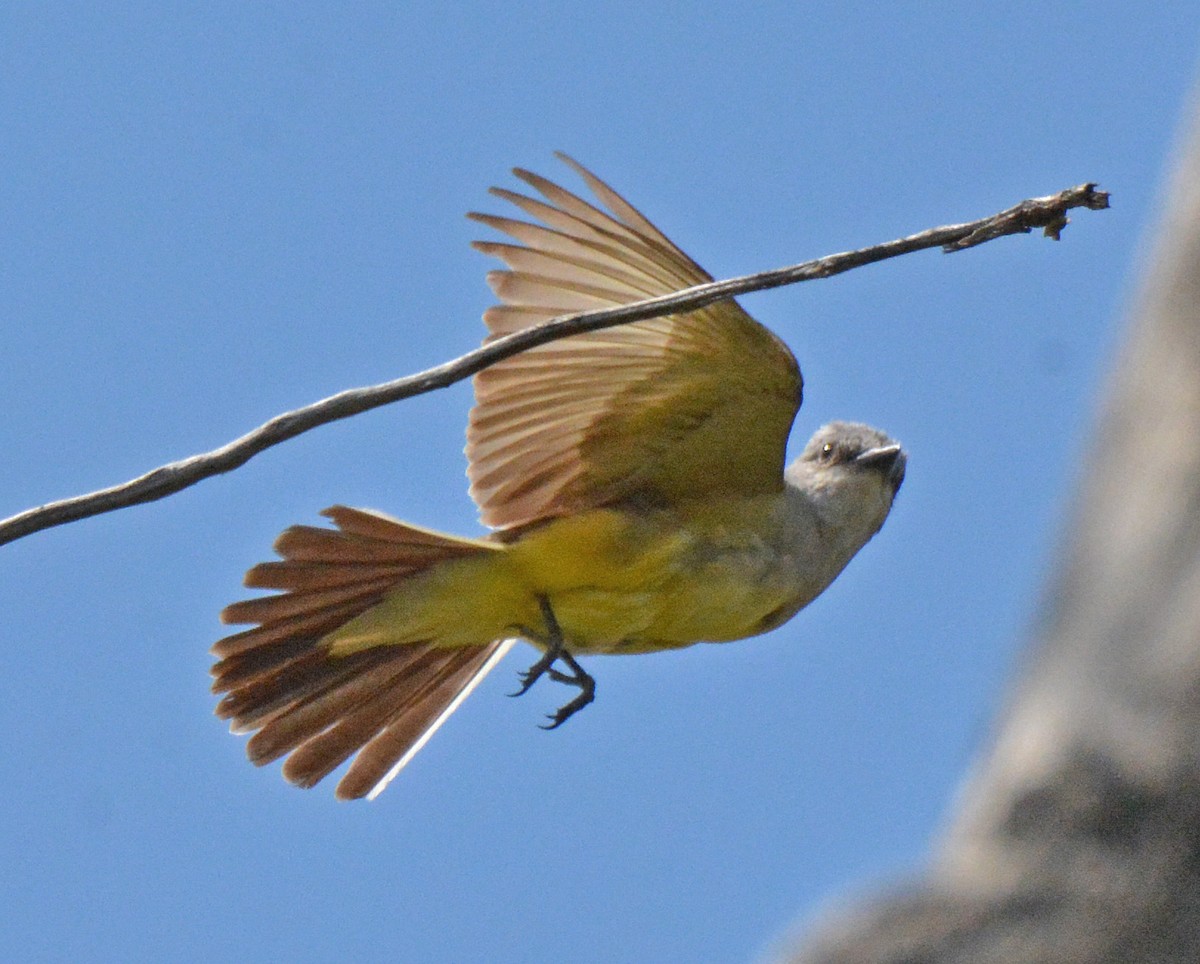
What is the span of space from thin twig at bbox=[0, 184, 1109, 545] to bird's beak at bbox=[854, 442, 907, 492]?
309 cm

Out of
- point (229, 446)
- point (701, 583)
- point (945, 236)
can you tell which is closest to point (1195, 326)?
point (701, 583)

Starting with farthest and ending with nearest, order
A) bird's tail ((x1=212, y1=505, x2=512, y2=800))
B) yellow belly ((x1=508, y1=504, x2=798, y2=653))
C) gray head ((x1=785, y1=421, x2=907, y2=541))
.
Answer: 1. gray head ((x1=785, y1=421, x2=907, y2=541))
2. yellow belly ((x1=508, y1=504, x2=798, y2=653))
3. bird's tail ((x1=212, y1=505, x2=512, y2=800))

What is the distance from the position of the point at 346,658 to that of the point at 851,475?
174 cm

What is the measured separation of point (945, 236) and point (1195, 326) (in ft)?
22.3

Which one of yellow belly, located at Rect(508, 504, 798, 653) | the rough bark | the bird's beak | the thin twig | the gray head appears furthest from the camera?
the rough bark

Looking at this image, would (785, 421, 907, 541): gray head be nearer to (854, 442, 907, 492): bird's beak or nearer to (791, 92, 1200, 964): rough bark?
(854, 442, 907, 492): bird's beak

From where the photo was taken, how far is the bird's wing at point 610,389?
493cm

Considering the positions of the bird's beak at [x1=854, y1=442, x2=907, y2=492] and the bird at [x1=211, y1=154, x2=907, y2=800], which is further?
the bird's beak at [x1=854, y1=442, x2=907, y2=492]

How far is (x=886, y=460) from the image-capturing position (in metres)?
5.91

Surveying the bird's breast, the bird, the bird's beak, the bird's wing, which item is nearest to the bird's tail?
the bird

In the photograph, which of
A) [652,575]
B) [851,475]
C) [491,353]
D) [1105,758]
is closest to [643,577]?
[652,575]

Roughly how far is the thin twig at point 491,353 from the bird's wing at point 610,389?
6.75ft

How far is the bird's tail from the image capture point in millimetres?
4832

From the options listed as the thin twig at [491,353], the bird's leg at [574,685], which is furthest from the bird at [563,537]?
the thin twig at [491,353]
